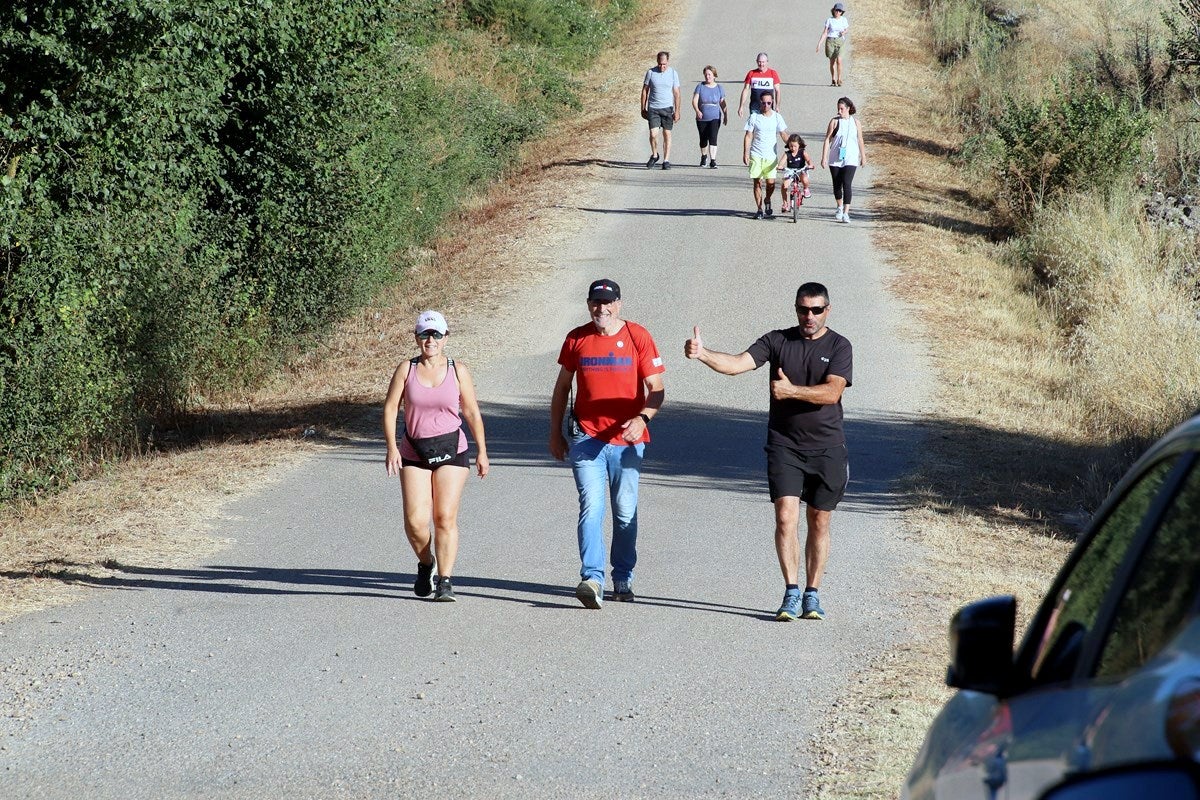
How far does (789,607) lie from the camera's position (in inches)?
313

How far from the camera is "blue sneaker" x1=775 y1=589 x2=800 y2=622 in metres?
7.95

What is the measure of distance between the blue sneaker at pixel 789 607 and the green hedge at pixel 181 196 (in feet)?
22.5

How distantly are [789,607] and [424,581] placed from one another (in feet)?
7.16

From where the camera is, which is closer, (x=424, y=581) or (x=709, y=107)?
(x=424, y=581)

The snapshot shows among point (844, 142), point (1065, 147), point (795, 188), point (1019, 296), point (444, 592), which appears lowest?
point (444, 592)

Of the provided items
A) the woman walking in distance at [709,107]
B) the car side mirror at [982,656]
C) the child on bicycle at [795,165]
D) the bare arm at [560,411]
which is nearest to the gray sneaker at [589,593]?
the bare arm at [560,411]

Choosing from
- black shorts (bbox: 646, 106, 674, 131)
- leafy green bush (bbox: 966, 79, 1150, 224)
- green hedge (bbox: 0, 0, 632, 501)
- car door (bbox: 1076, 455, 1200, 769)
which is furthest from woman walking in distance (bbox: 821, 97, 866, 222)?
car door (bbox: 1076, 455, 1200, 769)

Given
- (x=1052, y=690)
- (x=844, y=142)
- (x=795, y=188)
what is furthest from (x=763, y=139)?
(x=1052, y=690)

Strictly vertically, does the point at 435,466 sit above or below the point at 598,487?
above

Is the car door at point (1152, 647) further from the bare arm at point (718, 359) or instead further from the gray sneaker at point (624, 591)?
the gray sneaker at point (624, 591)

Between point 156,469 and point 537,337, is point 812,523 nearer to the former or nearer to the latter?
point 156,469

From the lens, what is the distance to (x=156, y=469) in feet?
41.5

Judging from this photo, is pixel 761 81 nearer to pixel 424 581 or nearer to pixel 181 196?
pixel 181 196

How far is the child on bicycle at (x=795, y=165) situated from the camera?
70.4 feet
